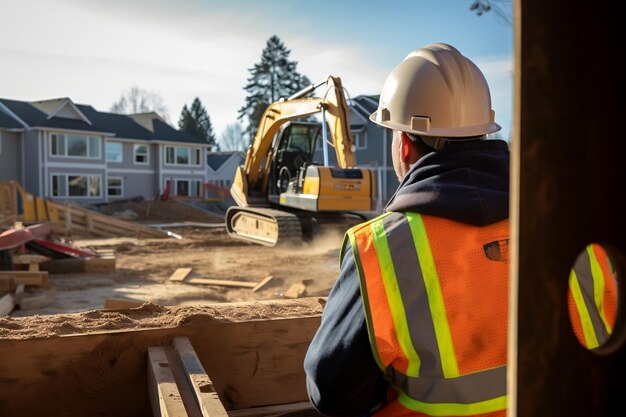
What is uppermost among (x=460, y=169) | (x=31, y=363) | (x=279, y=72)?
(x=279, y=72)

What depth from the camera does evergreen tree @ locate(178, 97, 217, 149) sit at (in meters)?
82.8

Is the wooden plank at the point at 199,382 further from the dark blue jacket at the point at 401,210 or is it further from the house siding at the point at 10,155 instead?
the house siding at the point at 10,155

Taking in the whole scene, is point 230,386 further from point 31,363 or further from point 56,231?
point 56,231

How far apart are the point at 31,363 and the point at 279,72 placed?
7392cm

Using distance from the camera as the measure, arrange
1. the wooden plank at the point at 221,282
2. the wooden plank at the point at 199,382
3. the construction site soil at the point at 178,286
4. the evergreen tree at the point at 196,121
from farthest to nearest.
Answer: the evergreen tree at the point at 196,121, the wooden plank at the point at 221,282, the construction site soil at the point at 178,286, the wooden plank at the point at 199,382

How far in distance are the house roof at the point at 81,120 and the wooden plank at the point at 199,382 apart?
41043 millimetres

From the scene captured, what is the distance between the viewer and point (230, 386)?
2.95 meters

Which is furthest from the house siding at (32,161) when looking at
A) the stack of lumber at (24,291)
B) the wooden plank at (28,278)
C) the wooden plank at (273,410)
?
the wooden plank at (273,410)

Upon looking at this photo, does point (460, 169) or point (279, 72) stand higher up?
point (279, 72)

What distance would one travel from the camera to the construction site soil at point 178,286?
297cm

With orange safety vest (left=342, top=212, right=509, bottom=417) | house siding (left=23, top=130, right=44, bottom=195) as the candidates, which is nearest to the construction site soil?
orange safety vest (left=342, top=212, right=509, bottom=417)

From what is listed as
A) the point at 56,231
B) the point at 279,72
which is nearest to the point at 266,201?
the point at 56,231

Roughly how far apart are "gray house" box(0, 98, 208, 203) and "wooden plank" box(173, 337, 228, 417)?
132 feet

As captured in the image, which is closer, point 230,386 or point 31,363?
point 31,363
